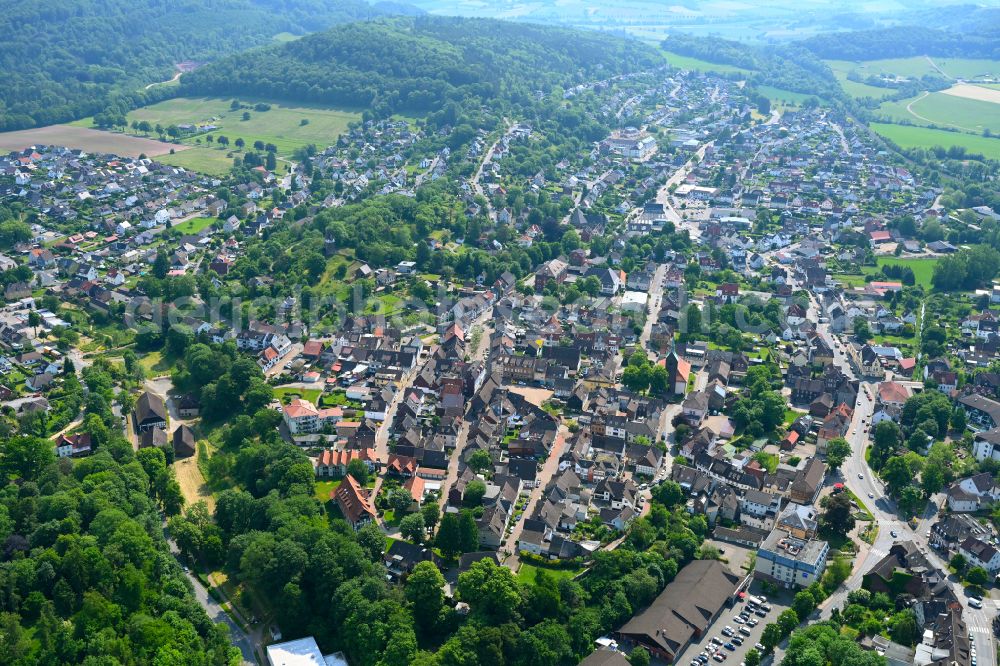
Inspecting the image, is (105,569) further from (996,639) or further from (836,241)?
(836,241)

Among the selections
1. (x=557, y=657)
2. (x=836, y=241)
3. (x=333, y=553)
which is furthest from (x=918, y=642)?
(x=836, y=241)

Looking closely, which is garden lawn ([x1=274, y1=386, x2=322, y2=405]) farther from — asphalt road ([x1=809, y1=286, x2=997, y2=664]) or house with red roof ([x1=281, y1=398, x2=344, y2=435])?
asphalt road ([x1=809, y1=286, x2=997, y2=664])

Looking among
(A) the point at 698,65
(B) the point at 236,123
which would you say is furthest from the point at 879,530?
(A) the point at 698,65

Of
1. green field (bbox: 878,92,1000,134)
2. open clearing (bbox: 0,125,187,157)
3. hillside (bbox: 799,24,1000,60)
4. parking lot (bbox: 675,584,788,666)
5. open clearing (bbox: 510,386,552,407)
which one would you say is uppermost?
hillside (bbox: 799,24,1000,60)

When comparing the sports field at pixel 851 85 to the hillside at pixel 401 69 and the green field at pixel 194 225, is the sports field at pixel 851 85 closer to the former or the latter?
the hillside at pixel 401 69

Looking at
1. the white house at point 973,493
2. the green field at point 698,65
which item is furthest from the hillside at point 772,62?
the white house at point 973,493

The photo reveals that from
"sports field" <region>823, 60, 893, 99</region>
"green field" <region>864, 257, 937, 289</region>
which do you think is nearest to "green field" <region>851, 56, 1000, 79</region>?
"sports field" <region>823, 60, 893, 99</region>

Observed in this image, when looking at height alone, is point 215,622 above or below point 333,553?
below
